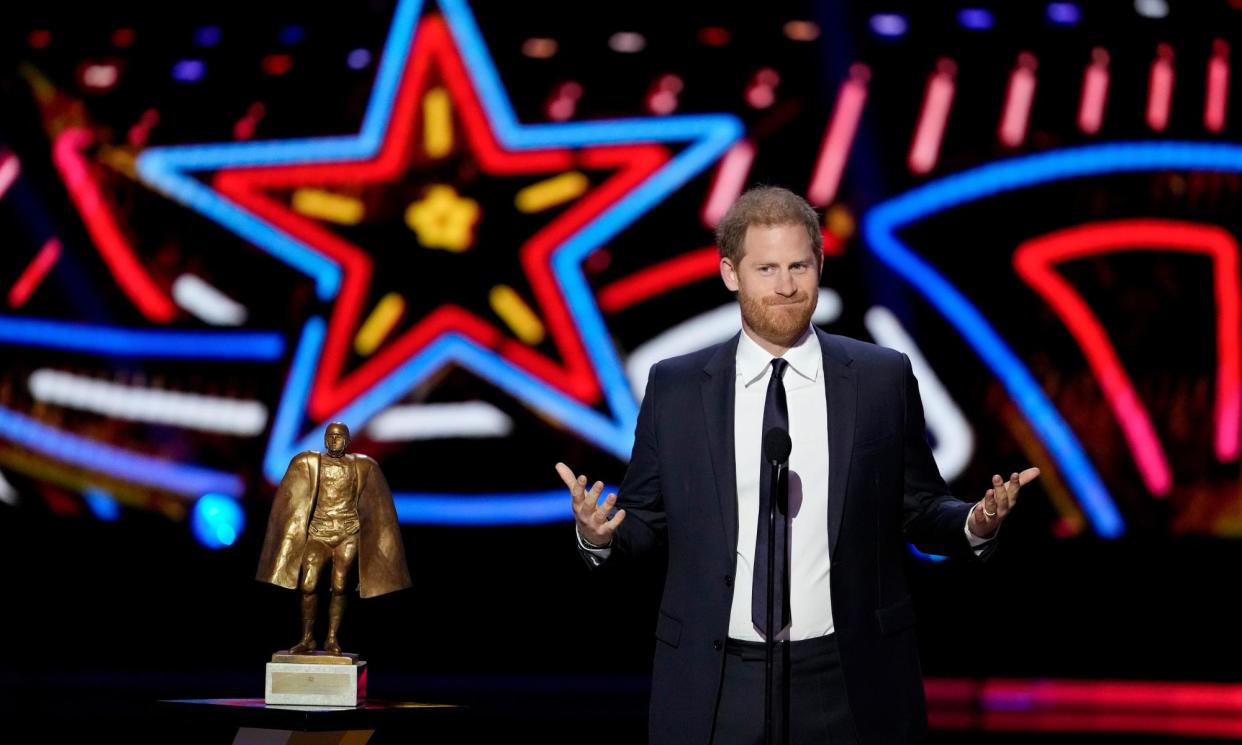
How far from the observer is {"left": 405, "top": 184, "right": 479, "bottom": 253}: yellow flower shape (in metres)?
5.02

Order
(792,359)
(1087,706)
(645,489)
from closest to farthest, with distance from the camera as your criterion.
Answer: (792,359) < (645,489) < (1087,706)

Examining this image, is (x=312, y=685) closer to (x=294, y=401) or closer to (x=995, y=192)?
(x=294, y=401)

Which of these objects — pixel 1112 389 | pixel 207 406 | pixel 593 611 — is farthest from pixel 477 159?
pixel 1112 389

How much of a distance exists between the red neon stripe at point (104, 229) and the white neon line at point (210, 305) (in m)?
0.06

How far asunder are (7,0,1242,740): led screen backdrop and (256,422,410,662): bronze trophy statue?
2.25 metres

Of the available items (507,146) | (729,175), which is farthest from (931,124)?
(507,146)

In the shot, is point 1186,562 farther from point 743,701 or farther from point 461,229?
point 743,701

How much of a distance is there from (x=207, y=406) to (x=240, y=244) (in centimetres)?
60

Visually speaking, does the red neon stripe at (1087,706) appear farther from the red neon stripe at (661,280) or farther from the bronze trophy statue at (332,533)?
the bronze trophy statue at (332,533)

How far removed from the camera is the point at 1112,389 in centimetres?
477

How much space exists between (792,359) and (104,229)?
12.0ft

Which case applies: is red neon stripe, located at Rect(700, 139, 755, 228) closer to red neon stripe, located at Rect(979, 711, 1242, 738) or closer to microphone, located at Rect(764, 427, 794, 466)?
red neon stripe, located at Rect(979, 711, 1242, 738)

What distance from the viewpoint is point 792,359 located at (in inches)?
90.1

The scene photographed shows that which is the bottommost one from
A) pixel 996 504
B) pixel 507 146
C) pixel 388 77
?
pixel 996 504
